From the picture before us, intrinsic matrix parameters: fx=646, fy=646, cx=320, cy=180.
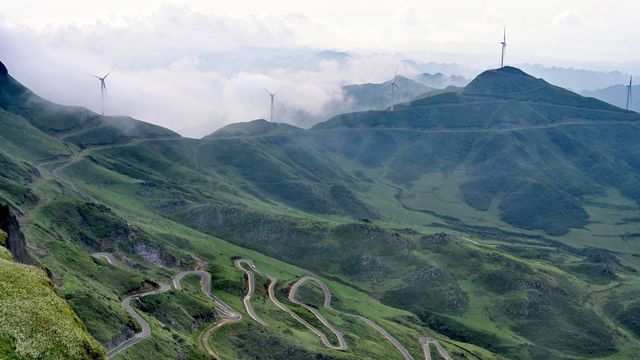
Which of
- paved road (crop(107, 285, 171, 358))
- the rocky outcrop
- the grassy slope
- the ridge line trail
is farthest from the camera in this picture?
the ridge line trail

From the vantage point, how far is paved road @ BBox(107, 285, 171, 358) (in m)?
123

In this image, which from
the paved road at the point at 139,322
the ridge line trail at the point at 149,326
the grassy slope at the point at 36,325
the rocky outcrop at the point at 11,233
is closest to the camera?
the grassy slope at the point at 36,325

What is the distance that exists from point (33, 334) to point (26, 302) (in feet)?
14.7

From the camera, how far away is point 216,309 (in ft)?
567

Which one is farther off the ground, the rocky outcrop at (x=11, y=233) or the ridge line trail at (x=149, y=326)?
the rocky outcrop at (x=11, y=233)

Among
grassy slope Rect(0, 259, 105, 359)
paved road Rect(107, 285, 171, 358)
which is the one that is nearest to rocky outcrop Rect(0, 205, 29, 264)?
paved road Rect(107, 285, 171, 358)

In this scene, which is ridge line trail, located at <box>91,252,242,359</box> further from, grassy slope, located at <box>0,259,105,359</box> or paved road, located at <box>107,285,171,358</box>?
grassy slope, located at <box>0,259,105,359</box>

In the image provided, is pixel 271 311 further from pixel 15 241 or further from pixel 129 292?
pixel 15 241

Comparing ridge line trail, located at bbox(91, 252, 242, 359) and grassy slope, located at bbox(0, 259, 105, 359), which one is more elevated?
grassy slope, located at bbox(0, 259, 105, 359)

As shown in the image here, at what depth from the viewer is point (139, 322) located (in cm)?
14025

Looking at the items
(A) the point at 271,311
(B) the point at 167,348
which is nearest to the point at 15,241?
(B) the point at 167,348

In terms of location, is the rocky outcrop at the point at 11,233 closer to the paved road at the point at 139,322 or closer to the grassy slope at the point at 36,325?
the paved road at the point at 139,322

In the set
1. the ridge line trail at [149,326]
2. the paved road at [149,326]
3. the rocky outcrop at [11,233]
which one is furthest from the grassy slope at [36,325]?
the paved road at [149,326]

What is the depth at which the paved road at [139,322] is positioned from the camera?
123 m
